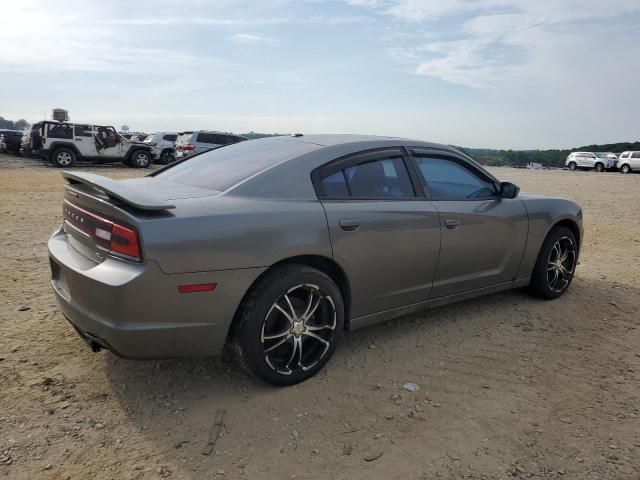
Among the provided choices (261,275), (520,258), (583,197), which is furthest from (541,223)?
(583,197)

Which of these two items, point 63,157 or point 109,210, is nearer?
point 109,210

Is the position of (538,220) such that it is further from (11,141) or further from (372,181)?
(11,141)

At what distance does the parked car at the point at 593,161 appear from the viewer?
36.2 meters

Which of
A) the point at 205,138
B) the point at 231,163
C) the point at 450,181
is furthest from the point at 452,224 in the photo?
the point at 205,138

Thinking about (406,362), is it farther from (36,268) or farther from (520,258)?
(36,268)

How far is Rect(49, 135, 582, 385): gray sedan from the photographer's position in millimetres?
2598

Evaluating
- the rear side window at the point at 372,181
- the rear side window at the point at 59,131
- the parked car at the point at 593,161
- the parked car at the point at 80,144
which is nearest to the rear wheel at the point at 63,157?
the parked car at the point at 80,144

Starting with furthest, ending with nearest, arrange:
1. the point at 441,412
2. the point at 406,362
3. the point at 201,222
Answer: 1. the point at 406,362
2. the point at 441,412
3. the point at 201,222

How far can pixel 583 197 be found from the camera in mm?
14156

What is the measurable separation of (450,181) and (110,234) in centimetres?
254

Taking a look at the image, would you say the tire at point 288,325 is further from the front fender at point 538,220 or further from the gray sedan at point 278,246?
the front fender at point 538,220

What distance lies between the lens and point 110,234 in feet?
8.71

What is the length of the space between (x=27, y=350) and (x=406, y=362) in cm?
251

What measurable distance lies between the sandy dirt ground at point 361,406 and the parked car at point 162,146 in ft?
66.3
